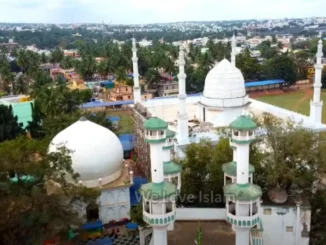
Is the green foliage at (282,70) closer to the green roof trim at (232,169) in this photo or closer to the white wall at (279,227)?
the white wall at (279,227)

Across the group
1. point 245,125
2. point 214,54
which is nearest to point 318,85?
point 245,125

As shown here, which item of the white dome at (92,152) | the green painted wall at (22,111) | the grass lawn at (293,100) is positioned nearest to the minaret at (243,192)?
the white dome at (92,152)

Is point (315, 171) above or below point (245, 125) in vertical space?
below

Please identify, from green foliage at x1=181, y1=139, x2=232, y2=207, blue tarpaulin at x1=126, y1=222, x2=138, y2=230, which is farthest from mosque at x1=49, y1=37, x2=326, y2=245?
blue tarpaulin at x1=126, y1=222, x2=138, y2=230

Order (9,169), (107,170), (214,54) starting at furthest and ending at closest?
1. (214,54)
2. (107,170)
3. (9,169)

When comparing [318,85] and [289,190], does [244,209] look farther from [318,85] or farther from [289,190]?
[318,85]

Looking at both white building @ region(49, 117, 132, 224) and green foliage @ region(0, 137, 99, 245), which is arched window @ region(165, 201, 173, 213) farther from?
white building @ region(49, 117, 132, 224)
